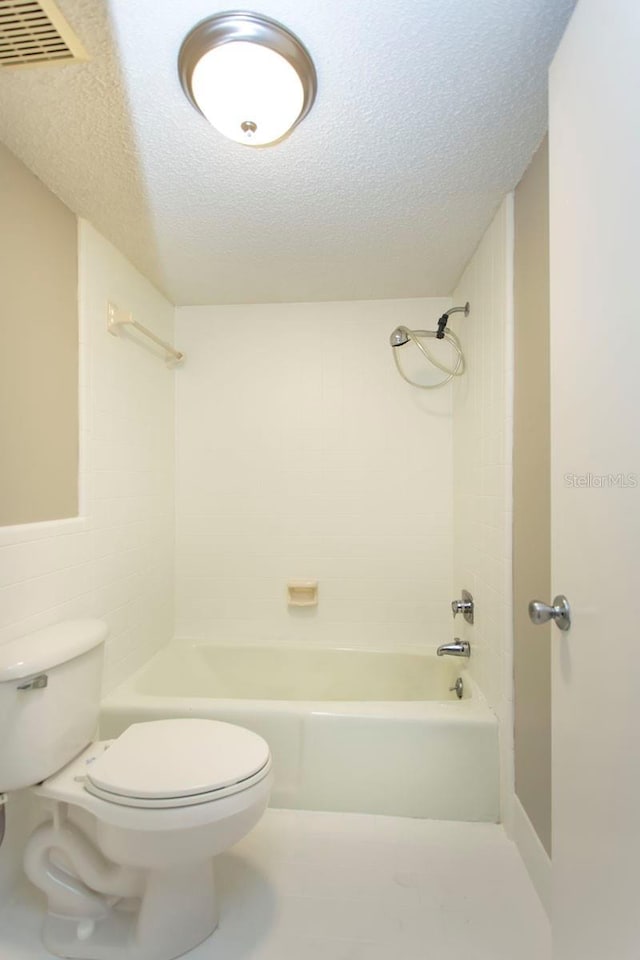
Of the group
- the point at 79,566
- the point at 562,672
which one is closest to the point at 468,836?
the point at 562,672

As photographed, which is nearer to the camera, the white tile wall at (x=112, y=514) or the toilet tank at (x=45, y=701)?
the toilet tank at (x=45, y=701)

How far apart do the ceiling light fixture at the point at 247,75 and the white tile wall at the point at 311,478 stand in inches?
50.2

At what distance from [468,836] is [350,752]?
1.48 ft

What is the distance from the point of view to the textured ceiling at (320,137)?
896mm

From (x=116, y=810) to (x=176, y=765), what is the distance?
148 millimetres

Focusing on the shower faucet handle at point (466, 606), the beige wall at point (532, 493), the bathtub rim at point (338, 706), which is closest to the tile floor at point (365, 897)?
the beige wall at point (532, 493)

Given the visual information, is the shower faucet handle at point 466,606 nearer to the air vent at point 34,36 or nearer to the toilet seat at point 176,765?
the toilet seat at point 176,765

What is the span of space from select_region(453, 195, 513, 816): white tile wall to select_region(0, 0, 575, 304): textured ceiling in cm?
20

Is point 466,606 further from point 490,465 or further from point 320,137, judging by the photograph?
point 320,137

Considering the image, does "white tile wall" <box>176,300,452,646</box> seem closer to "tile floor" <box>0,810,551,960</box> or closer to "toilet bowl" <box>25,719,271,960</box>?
"tile floor" <box>0,810,551,960</box>

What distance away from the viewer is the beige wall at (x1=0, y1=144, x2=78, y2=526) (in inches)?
48.6

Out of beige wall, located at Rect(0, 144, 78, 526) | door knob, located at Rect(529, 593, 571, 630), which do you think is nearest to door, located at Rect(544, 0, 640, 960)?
door knob, located at Rect(529, 593, 571, 630)

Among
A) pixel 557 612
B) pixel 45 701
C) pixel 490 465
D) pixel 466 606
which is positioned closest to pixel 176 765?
pixel 45 701

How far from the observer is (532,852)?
127cm
